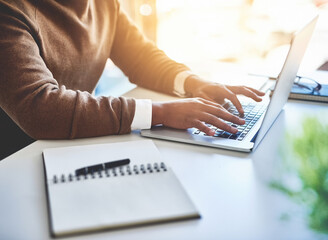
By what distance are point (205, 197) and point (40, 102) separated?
44 cm

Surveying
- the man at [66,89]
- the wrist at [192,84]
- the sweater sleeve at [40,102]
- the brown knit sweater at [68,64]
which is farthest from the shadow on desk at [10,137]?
the wrist at [192,84]

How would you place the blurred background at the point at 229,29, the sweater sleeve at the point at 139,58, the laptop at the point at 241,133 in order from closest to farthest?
the laptop at the point at 241,133 < the sweater sleeve at the point at 139,58 < the blurred background at the point at 229,29

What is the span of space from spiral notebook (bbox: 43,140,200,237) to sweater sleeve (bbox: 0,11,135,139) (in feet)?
0.28

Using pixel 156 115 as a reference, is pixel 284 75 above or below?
above

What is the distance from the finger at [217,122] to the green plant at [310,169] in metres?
0.13

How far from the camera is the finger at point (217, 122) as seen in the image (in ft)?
2.77

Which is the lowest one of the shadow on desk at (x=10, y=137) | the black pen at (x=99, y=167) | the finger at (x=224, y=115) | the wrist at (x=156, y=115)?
the shadow on desk at (x=10, y=137)

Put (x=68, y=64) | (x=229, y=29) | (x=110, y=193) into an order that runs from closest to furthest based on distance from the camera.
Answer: (x=110, y=193)
(x=68, y=64)
(x=229, y=29)

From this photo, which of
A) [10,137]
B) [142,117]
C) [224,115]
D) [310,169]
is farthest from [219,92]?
[10,137]

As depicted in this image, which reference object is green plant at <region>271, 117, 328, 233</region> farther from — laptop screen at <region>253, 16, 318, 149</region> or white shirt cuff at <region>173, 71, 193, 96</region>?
white shirt cuff at <region>173, 71, 193, 96</region>

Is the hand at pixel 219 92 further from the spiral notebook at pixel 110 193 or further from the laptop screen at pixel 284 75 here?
the spiral notebook at pixel 110 193

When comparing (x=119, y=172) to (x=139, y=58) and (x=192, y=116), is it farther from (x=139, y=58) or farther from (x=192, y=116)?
(x=139, y=58)

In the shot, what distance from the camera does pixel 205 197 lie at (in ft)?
2.05

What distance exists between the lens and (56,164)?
0.70 m
